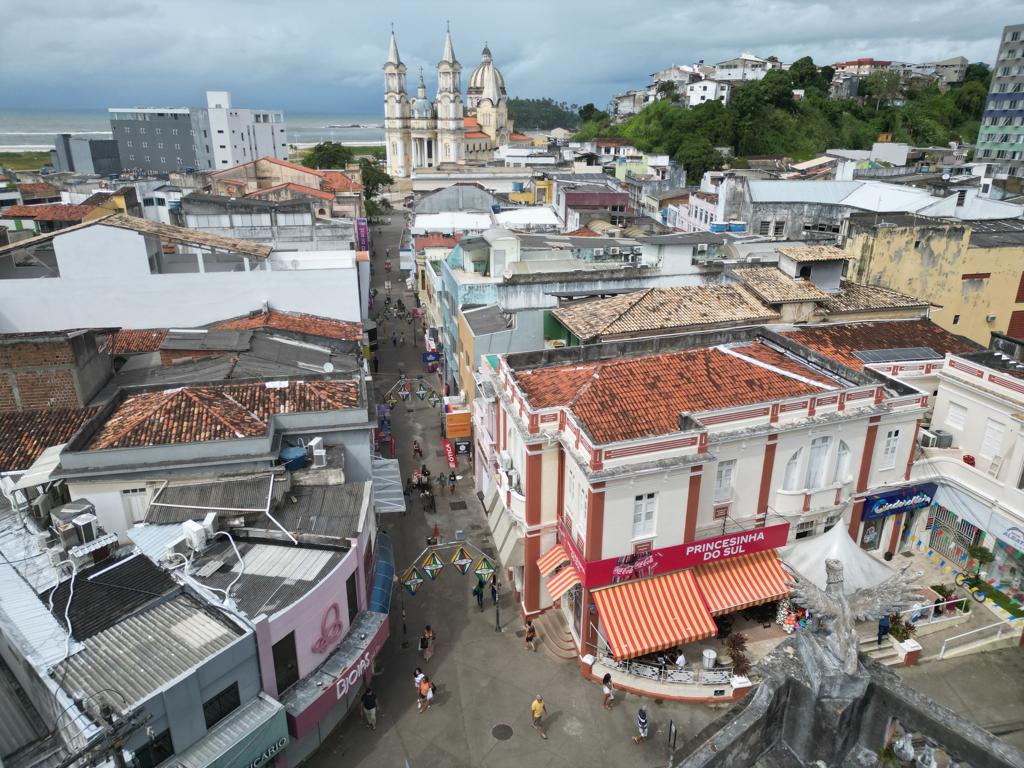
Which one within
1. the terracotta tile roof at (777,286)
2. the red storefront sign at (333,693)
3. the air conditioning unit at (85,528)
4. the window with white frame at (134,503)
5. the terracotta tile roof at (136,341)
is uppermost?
the terracotta tile roof at (777,286)

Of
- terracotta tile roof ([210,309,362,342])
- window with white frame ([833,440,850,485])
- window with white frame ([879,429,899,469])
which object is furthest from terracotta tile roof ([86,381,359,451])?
window with white frame ([879,429,899,469])

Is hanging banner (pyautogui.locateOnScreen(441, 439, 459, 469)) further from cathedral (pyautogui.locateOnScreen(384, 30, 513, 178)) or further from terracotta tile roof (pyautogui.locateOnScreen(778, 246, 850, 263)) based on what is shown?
cathedral (pyautogui.locateOnScreen(384, 30, 513, 178))

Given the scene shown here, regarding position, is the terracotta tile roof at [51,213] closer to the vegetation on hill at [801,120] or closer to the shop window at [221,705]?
the shop window at [221,705]

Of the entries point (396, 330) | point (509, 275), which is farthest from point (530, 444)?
point (396, 330)

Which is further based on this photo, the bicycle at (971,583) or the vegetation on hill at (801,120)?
the vegetation on hill at (801,120)

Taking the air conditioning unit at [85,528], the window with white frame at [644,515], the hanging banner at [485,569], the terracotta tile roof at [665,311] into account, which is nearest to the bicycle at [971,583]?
the window with white frame at [644,515]

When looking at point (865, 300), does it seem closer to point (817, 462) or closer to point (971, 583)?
point (971, 583)
